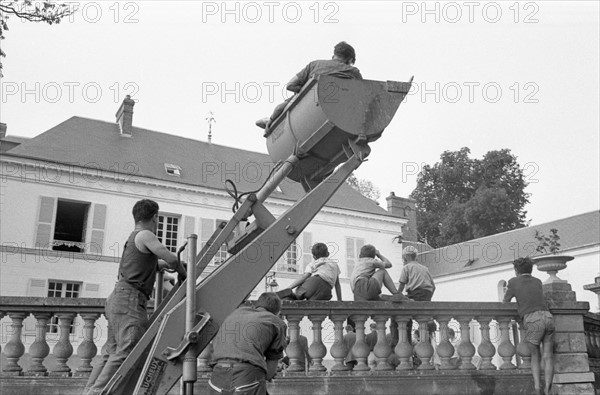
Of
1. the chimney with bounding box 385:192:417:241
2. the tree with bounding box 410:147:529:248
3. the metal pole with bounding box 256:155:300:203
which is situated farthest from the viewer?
the tree with bounding box 410:147:529:248

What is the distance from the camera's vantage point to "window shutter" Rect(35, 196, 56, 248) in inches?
928

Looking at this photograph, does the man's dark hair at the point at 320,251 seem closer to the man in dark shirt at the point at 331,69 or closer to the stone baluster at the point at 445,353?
the stone baluster at the point at 445,353

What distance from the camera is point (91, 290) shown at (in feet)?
78.6

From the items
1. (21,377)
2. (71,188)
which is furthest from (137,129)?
(21,377)

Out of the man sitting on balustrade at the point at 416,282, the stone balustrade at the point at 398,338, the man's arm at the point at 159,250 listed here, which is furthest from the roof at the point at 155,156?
the man's arm at the point at 159,250

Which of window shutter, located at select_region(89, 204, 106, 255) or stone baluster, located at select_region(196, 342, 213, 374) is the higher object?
window shutter, located at select_region(89, 204, 106, 255)

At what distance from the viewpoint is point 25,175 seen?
934 inches

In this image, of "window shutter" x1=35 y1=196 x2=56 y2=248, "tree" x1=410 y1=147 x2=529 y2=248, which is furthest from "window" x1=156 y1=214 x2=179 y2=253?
"tree" x1=410 y1=147 x2=529 y2=248

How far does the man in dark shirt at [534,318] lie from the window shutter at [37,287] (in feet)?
65.6

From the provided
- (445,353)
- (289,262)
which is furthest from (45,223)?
(445,353)

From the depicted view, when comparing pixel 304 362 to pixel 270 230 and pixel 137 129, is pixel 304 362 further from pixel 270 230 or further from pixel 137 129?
pixel 137 129

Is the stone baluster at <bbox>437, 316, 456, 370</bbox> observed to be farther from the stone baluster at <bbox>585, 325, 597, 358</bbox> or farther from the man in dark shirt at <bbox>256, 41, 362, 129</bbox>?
the man in dark shirt at <bbox>256, 41, 362, 129</bbox>

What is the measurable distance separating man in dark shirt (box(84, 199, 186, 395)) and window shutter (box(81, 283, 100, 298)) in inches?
800

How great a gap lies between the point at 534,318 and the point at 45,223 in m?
21.0
